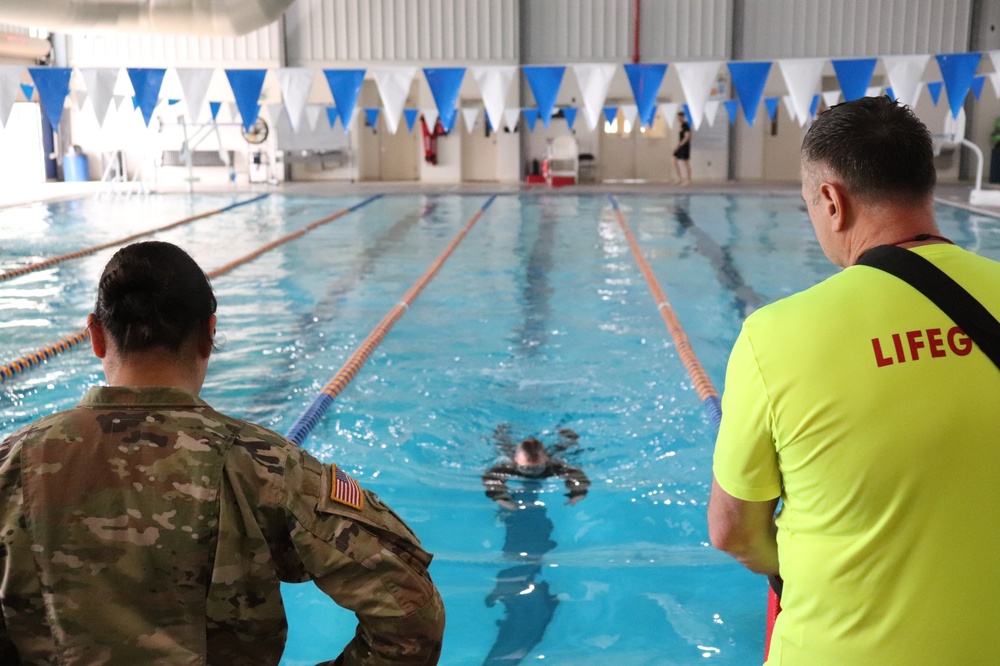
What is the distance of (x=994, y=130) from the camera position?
20.0m

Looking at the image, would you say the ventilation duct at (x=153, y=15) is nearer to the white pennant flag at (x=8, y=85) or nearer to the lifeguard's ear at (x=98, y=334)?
the white pennant flag at (x=8, y=85)

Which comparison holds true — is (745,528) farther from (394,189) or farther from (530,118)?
(530,118)

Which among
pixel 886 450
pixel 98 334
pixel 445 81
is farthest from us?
pixel 445 81

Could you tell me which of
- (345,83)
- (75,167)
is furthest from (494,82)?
(75,167)

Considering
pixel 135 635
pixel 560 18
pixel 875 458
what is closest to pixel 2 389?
pixel 135 635

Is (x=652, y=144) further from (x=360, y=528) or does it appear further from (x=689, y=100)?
(x=360, y=528)

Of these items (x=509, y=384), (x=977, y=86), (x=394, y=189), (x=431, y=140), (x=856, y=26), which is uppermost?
(x=856, y=26)

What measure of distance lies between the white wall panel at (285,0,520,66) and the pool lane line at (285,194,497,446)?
481 inches

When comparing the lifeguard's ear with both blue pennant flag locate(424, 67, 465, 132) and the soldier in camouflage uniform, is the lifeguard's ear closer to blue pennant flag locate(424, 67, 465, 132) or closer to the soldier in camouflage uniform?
the soldier in camouflage uniform

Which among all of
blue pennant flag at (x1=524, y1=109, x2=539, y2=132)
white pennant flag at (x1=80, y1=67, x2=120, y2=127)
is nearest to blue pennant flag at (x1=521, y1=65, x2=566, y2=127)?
white pennant flag at (x1=80, y1=67, x2=120, y2=127)

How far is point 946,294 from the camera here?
1.15 metres

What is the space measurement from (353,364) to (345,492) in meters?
4.60

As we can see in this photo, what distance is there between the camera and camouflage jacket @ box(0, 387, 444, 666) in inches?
45.0

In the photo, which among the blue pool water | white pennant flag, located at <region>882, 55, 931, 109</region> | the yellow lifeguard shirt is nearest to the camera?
the yellow lifeguard shirt
